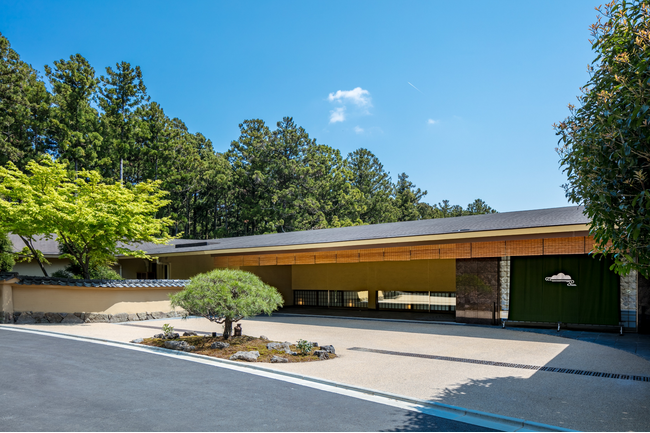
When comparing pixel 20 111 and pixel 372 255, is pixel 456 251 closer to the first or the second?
pixel 372 255

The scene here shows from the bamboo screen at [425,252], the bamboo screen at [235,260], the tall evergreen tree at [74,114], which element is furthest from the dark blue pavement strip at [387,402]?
the tall evergreen tree at [74,114]

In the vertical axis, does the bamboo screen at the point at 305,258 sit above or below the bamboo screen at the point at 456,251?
below

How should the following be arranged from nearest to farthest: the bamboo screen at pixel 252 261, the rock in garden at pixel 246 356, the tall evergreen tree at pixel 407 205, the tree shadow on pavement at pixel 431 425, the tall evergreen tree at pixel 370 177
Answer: the tree shadow on pavement at pixel 431 425 < the rock in garden at pixel 246 356 < the bamboo screen at pixel 252 261 < the tall evergreen tree at pixel 370 177 < the tall evergreen tree at pixel 407 205

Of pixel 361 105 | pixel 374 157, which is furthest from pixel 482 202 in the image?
pixel 361 105

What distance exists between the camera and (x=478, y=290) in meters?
15.8

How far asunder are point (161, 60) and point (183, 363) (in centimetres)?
2317

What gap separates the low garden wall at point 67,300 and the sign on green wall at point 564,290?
15296 millimetres

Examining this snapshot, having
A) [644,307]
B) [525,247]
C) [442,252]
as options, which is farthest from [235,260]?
A: [644,307]

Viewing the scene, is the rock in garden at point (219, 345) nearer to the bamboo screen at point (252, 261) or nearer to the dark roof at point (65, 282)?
the dark roof at point (65, 282)

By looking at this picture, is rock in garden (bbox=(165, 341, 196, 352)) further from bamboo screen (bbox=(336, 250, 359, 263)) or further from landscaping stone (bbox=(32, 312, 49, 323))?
landscaping stone (bbox=(32, 312, 49, 323))

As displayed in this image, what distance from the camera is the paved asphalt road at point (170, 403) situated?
5.60 m

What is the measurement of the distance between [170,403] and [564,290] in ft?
41.4

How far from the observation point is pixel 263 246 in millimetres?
19594

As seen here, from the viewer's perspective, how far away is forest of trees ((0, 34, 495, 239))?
3684 centimetres
